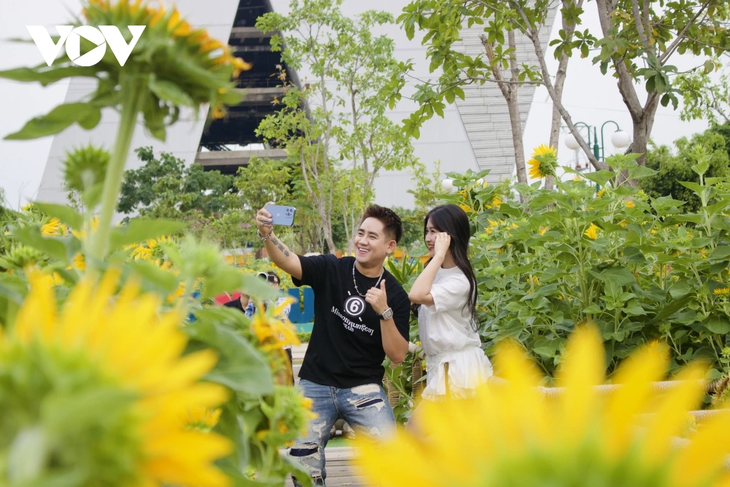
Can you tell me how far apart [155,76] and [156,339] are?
264 mm

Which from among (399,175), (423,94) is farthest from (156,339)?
(399,175)

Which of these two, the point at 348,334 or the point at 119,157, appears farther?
the point at 348,334

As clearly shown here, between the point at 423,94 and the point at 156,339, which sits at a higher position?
the point at 423,94

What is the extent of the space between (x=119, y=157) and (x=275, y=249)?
236 cm

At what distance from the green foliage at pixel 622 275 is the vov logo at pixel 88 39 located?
2.24 m

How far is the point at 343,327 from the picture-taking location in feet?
9.29

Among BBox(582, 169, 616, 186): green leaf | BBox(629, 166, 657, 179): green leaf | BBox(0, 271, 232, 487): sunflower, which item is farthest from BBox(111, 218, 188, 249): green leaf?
BBox(629, 166, 657, 179): green leaf

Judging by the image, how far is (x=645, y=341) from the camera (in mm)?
2729

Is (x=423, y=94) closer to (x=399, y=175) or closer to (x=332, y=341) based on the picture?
(x=332, y=341)

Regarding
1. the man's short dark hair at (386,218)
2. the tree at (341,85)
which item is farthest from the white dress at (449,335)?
the tree at (341,85)

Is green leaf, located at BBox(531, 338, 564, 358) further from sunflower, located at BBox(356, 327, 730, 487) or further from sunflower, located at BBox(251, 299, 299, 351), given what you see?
sunflower, located at BBox(356, 327, 730, 487)

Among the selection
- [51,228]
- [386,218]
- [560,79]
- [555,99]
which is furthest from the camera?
[560,79]

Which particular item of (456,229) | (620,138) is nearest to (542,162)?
(456,229)

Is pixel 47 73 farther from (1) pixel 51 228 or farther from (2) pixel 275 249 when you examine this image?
(2) pixel 275 249
